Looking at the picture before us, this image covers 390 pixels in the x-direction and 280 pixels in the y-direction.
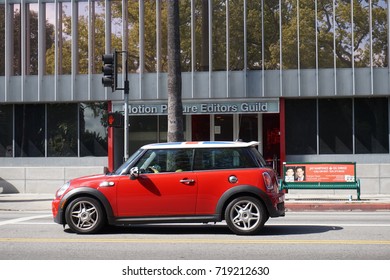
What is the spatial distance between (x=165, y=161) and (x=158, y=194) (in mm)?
607

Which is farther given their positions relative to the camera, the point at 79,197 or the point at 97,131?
the point at 97,131

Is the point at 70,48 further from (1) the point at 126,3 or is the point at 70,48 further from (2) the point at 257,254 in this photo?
(2) the point at 257,254

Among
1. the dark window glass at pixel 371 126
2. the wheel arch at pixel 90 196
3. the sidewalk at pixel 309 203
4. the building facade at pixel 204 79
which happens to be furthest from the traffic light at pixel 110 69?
the dark window glass at pixel 371 126

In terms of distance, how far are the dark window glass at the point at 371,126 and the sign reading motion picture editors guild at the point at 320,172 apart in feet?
19.3

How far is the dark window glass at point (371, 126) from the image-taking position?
78.0ft

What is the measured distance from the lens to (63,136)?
2522 centimetres

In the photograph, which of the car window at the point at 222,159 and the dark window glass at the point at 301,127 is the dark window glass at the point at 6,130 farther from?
the car window at the point at 222,159

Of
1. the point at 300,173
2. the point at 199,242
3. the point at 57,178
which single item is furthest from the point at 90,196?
the point at 57,178

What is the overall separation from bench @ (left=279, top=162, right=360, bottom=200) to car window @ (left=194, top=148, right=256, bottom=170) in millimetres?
8268

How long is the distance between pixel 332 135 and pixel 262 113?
3.04 metres

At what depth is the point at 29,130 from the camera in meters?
25.5

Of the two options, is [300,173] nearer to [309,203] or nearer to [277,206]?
[309,203]

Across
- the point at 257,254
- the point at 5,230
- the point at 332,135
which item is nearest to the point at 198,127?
the point at 332,135

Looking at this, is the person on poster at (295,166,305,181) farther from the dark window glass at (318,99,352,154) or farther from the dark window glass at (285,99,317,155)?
the dark window glass at (318,99,352,154)
